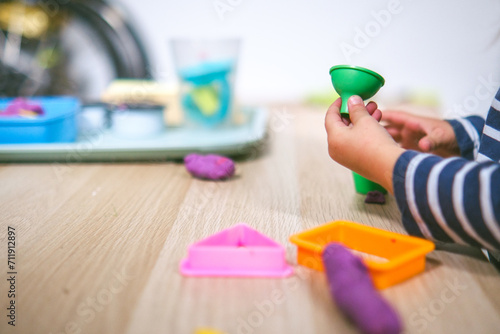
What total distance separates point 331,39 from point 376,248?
1378 mm

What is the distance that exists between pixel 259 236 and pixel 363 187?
271mm

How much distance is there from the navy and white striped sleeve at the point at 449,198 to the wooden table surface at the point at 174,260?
0.04 m

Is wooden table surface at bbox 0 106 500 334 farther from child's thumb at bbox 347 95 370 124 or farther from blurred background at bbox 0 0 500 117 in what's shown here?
blurred background at bbox 0 0 500 117

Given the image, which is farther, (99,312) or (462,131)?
(462,131)

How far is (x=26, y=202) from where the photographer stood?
0.66 metres

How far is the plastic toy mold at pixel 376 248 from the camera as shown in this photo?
42 cm

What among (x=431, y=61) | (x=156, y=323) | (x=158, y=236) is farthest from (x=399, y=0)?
(x=156, y=323)

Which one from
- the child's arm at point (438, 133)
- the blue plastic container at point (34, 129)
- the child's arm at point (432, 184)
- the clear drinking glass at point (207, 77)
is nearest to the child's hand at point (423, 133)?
the child's arm at point (438, 133)

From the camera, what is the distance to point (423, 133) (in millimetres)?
752

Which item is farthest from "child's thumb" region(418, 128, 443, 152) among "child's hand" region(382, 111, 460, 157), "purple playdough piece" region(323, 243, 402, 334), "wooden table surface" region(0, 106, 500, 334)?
"purple playdough piece" region(323, 243, 402, 334)

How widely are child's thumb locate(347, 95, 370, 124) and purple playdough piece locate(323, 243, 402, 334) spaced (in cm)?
18

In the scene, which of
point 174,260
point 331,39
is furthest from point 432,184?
point 331,39

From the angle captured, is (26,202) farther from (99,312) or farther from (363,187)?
(363,187)

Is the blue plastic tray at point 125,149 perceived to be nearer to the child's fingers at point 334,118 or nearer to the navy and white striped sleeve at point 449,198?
the child's fingers at point 334,118
